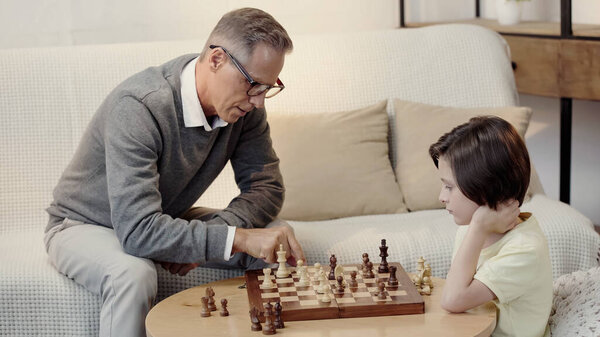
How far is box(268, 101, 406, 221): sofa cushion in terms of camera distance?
2.66 meters

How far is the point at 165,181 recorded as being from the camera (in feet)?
7.01

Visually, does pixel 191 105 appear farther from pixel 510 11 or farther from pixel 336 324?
pixel 510 11

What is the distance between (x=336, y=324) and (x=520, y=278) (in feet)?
1.22

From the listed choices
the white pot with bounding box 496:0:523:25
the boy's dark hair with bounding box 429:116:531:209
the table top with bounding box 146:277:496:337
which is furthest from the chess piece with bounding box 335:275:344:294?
the white pot with bounding box 496:0:523:25

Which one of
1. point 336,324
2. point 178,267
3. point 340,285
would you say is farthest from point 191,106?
point 336,324

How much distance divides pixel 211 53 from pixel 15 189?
3.21 feet

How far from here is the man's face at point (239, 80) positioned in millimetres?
1971

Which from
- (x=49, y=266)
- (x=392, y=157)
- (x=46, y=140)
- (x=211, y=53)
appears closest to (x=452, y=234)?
(x=392, y=157)

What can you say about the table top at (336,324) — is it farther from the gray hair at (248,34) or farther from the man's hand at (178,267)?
the gray hair at (248,34)

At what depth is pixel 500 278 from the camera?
1.64 metres

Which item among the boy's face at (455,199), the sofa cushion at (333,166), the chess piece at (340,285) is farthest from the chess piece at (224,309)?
the sofa cushion at (333,166)

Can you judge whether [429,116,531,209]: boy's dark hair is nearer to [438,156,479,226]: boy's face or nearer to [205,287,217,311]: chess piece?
[438,156,479,226]: boy's face

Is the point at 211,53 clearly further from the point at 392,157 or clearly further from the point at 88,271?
the point at 392,157

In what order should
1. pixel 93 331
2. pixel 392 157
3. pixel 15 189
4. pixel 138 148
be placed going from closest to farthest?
pixel 138 148 < pixel 93 331 < pixel 15 189 < pixel 392 157
